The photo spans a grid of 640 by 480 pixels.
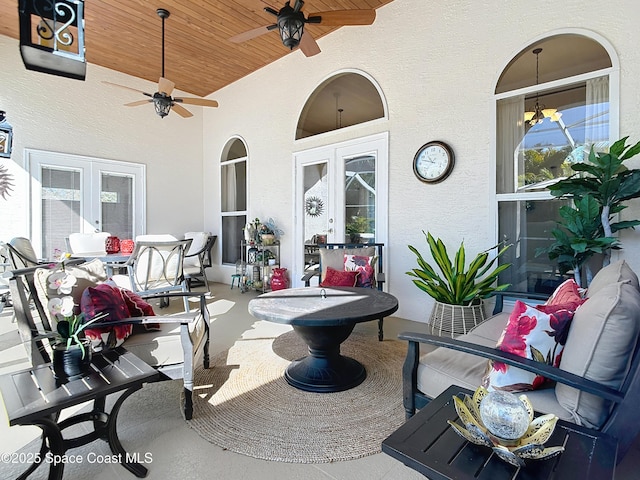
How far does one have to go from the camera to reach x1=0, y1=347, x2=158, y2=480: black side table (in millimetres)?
1213

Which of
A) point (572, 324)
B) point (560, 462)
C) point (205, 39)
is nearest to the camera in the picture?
point (560, 462)

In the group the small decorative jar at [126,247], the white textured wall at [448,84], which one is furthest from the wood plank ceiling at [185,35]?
the small decorative jar at [126,247]

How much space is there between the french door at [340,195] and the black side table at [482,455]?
10.5 ft

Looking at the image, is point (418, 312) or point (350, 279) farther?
point (418, 312)

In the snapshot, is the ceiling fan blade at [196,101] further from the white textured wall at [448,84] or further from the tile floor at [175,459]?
the tile floor at [175,459]

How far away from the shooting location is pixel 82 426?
187 cm

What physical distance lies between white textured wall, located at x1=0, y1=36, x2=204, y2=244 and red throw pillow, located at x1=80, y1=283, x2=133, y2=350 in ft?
13.7

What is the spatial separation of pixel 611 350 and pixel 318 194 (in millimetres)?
4179

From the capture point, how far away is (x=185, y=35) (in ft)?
14.9

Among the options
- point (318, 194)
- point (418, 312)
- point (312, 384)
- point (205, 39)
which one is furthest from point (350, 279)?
point (205, 39)

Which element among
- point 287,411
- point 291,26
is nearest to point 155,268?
point 287,411

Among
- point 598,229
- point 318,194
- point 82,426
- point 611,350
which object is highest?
point 318,194

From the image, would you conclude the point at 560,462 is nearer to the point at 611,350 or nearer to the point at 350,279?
the point at 611,350

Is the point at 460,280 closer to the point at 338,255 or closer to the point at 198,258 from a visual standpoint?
the point at 338,255
